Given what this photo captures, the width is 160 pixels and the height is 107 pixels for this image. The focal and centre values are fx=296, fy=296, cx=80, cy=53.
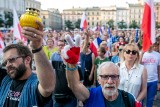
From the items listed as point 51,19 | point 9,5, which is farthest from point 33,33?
point 51,19

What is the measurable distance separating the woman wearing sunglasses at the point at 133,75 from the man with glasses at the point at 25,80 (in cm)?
158

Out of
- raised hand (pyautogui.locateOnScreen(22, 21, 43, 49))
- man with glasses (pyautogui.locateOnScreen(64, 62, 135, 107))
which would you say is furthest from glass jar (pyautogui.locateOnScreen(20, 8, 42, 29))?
man with glasses (pyautogui.locateOnScreen(64, 62, 135, 107))

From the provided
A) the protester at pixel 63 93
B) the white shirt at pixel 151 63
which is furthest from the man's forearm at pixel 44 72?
the white shirt at pixel 151 63

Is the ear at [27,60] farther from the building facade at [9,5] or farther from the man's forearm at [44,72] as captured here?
the building facade at [9,5]

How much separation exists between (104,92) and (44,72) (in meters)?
0.71

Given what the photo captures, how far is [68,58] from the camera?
7.70ft

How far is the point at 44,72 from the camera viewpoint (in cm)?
210

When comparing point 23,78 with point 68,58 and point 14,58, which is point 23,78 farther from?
point 68,58

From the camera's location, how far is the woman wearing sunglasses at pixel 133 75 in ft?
12.2

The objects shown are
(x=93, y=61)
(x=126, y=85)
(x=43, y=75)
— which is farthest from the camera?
(x=93, y=61)

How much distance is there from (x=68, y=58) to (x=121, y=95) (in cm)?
66

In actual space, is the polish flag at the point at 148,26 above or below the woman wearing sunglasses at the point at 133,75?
above

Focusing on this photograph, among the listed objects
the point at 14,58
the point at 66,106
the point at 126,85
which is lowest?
the point at 66,106

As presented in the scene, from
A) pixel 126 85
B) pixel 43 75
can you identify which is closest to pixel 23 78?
pixel 43 75
